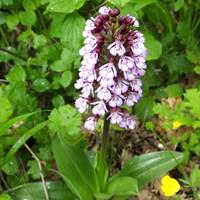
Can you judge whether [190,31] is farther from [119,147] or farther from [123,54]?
[123,54]

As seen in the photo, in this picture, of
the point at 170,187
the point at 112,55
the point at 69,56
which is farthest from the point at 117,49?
the point at 69,56

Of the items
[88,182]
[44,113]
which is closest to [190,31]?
[44,113]

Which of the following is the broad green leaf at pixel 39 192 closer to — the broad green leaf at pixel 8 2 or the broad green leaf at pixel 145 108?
the broad green leaf at pixel 145 108

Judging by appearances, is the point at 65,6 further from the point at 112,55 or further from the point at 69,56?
the point at 69,56

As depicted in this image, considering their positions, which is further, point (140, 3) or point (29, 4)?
point (29, 4)

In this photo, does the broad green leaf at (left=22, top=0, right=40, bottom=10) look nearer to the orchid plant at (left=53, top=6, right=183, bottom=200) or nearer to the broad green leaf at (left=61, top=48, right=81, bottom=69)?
the broad green leaf at (left=61, top=48, right=81, bottom=69)

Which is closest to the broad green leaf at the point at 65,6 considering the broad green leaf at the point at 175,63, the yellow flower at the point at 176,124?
the yellow flower at the point at 176,124
